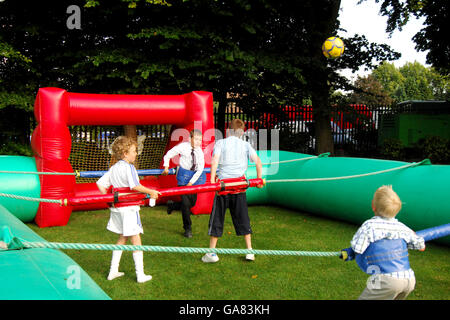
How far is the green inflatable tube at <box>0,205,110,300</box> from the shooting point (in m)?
2.16

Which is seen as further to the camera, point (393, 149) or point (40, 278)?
point (393, 149)

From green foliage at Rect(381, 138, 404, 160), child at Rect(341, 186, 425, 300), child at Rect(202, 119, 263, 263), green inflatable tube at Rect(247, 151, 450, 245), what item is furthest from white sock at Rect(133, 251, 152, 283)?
green foliage at Rect(381, 138, 404, 160)

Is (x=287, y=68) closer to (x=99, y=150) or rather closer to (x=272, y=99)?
(x=272, y=99)

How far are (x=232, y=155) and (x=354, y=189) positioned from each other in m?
2.68

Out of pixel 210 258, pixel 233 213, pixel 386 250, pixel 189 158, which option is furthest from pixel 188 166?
pixel 386 250

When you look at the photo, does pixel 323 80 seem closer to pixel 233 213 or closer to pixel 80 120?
pixel 80 120

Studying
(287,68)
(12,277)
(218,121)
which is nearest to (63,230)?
(12,277)

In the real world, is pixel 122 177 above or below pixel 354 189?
above

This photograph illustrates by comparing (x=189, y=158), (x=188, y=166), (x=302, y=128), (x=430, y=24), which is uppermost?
(x=430, y=24)

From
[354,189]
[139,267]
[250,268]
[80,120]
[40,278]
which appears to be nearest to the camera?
[40,278]

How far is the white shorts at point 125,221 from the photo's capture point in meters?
4.35

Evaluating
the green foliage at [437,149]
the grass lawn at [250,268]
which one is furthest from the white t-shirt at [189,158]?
the green foliage at [437,149]

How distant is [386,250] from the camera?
108 inches

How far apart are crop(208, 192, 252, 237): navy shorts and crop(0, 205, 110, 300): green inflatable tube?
2.45 m
